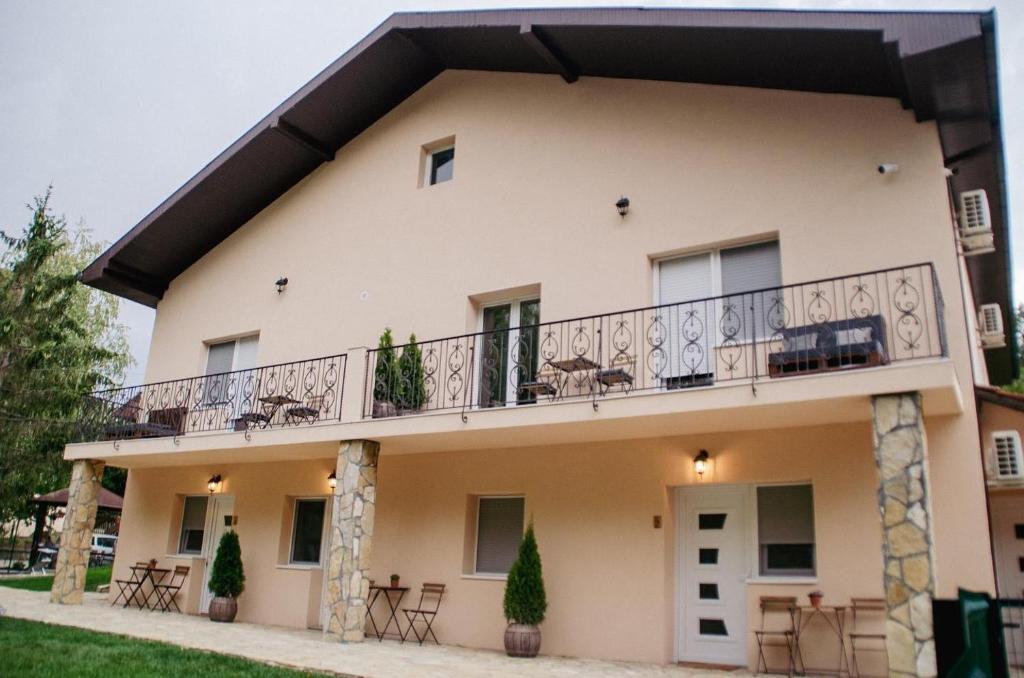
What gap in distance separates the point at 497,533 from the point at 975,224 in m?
7.00

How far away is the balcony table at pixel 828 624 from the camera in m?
8.05

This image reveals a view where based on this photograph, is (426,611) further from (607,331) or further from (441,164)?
(441,164)

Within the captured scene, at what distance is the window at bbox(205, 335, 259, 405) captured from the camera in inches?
552

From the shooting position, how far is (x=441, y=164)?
531 inches

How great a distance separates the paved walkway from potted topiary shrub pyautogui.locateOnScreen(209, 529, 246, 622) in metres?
0.28

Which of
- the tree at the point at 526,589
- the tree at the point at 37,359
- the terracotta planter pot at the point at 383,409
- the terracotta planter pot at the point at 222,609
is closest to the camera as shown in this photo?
the tree at the point at 526,589

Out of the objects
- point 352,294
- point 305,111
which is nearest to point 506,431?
point 352,294

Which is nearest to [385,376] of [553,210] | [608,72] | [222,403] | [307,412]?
[307,412]

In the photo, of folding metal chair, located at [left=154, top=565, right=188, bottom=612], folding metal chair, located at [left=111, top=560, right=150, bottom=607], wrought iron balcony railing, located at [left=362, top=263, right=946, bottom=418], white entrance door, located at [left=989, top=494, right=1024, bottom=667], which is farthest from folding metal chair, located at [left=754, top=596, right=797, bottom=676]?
folding metal chair, located at [left=111, top=560, right=150, bottom=607]

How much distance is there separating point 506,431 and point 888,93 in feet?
18.8

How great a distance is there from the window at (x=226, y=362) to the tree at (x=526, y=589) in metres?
6.25

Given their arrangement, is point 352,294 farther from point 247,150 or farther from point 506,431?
point 506,431

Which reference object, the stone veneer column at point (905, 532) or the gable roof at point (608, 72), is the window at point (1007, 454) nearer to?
the stone veneer column at point (905, 532)

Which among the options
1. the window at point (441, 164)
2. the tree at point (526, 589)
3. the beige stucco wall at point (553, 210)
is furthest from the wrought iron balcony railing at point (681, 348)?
the window at point (441, 164)
